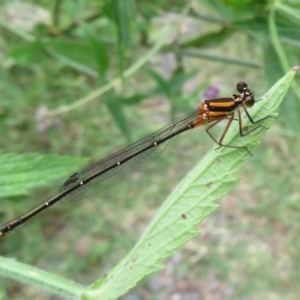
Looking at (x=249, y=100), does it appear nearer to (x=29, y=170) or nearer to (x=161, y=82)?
(x=161, y=82)

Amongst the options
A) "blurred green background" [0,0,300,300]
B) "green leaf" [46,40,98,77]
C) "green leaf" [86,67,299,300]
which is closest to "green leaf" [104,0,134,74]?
"green leaf" [46,40,98,77]

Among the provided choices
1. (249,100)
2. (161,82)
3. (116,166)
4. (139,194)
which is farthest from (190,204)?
(139,194)

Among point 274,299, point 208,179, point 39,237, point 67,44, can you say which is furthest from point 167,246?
point 274,299

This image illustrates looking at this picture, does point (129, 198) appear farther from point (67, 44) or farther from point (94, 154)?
point (67, 44)

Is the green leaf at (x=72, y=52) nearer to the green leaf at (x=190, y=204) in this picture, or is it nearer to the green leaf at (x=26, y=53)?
the green leaf at (x=26, y=53)

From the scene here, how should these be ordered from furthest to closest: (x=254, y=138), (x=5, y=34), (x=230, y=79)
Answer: (x=230, y=79)
(x=5, y=34)
(x=254, y=138)

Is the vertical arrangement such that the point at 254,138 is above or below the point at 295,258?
below
